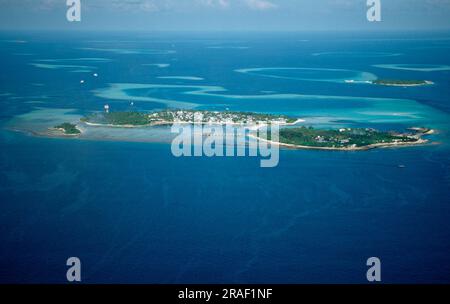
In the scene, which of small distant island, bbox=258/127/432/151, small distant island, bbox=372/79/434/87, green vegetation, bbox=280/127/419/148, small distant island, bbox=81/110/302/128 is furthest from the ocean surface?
small distant island, bbox=372/79/434/87

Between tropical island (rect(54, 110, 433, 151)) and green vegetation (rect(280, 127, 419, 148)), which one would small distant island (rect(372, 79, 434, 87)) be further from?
green vegetation (rect(280, 127, 419, 148))

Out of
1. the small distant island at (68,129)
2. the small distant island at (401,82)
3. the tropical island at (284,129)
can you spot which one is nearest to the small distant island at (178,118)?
the tropical island at (284,129)

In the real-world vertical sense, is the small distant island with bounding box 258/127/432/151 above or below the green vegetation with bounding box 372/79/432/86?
below

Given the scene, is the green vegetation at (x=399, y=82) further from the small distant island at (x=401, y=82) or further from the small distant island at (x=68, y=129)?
the small distant island at (x=68, y=129)

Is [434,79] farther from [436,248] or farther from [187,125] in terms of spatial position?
[436,248]

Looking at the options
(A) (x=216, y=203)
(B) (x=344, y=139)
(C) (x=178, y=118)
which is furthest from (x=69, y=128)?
(B) (x=344, y=139)

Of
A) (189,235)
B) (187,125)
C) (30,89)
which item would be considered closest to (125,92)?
(30,89)

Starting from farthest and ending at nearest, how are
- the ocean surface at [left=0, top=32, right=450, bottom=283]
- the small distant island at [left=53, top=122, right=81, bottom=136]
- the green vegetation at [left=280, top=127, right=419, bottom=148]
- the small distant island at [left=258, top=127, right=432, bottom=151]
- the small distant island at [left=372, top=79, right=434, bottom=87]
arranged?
1. the small distant island at [left=372, top=79, right=434, bottom=87]
2. the small distant island at [left=53, top=122, right=81, bottom=136]
3. the green vegetation at [left=280, top=127, right=419, bottom=148]
4. the small distant island at [left=258, top=127, right=432, bottom=151]
5. the ocean surface at [left=0, top=32, right=450, bottom=283]
